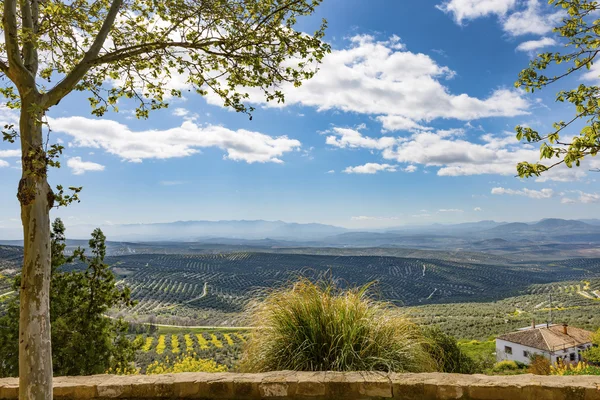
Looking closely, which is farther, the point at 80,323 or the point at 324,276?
the point at 80,323

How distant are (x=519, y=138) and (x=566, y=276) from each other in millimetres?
175945

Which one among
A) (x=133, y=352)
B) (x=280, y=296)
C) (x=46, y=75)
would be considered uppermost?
(x=46, y=75)

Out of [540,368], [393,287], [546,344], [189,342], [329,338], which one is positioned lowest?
[393,287]

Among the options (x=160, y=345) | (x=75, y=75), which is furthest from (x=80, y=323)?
(x=160, y=345)

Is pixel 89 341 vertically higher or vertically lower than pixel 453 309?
higher

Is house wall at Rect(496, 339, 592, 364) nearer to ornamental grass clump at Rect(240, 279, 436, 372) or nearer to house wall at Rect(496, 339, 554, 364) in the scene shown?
house wall at Rect(496, 339, 554, 364)

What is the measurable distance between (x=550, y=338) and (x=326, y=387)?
37.8 m

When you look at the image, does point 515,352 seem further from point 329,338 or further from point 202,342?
point 329,338

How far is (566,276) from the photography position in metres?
145

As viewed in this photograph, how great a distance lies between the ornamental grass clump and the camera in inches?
151

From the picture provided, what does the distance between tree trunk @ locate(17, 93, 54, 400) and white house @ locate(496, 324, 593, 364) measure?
1394 inches

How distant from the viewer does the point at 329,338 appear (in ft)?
13.0

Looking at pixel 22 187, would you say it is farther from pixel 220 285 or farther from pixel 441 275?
pixel 441 275

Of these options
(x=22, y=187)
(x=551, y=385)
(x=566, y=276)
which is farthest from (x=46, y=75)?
(x=566, y=276)
